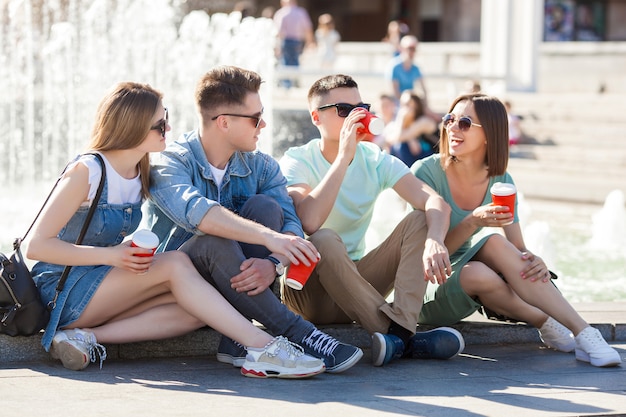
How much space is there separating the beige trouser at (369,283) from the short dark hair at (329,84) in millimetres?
637

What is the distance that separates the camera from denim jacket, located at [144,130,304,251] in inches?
170

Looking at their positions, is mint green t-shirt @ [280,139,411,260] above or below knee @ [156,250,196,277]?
above

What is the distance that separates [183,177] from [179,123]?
9.16 m

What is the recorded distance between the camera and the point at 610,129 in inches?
554

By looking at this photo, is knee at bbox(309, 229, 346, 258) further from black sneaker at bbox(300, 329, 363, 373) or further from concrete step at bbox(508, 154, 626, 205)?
concrete step at bbox(508, 154, 626, 205)

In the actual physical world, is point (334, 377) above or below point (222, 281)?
below

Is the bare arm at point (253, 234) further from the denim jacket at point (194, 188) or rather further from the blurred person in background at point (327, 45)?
the blurred person in background at point (327, 45)

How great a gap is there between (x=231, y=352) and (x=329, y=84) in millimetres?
1255

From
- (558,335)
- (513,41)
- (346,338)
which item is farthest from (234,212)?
(513,41)

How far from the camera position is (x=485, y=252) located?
482 centimetres

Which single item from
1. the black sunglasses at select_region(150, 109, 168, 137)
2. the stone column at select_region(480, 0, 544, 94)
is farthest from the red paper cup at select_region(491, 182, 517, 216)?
the stone column at select_region(480, 0, 544, 94)

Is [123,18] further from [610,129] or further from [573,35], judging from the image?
[573,35]

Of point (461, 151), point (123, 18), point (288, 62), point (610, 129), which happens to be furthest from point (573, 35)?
point (461, 151)

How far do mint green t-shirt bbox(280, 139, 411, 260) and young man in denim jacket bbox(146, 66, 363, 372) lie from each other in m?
0.23
